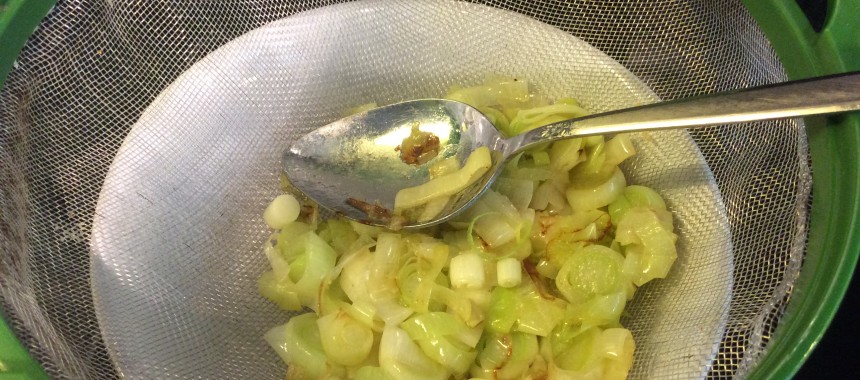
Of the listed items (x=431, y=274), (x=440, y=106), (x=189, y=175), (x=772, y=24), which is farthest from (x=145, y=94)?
(x=772, y=24)

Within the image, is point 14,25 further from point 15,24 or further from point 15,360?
point 15,360

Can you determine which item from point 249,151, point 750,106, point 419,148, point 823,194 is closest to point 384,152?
point 419,148

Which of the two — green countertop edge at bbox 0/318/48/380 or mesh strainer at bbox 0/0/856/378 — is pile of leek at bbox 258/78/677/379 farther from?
green countertop edge at bbox 0/318/48/380

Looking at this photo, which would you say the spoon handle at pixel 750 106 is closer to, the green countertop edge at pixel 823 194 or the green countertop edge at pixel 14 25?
the green countertop edge at pixel 823 194

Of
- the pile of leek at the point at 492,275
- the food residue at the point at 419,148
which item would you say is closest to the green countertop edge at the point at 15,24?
the pile of leek at the point at 492,275

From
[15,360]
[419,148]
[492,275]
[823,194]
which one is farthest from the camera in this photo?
[419,148]

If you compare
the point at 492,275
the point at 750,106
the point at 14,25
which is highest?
the point at 14,25
